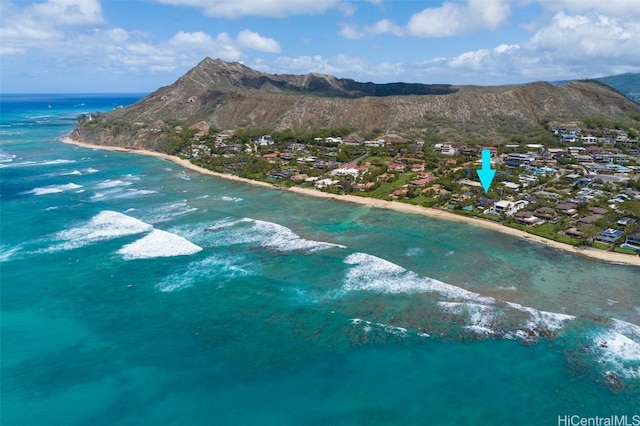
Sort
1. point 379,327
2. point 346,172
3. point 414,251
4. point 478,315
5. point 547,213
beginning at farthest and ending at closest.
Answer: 1. point 346,172
2. point 547,213
3. point 414,251
4. point 478,315
5. point 379,327

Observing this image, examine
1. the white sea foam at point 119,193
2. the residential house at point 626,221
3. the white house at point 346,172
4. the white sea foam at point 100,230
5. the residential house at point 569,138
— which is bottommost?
the white sea foam at point 100,230

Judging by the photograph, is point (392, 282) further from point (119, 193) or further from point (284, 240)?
point (119, 193)

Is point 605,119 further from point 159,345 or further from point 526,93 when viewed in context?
point 159,345

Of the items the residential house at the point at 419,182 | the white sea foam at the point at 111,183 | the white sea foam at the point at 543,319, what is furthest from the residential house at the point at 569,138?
the white sea foam at the point at 111,183

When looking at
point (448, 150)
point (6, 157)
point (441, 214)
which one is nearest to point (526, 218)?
point (441, 214)

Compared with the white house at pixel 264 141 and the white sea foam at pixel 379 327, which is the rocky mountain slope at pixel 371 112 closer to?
the white house at pixel 264 141

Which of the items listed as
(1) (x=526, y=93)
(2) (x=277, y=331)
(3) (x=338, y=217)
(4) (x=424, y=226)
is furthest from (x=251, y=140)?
(2) (x=277, y=331)
